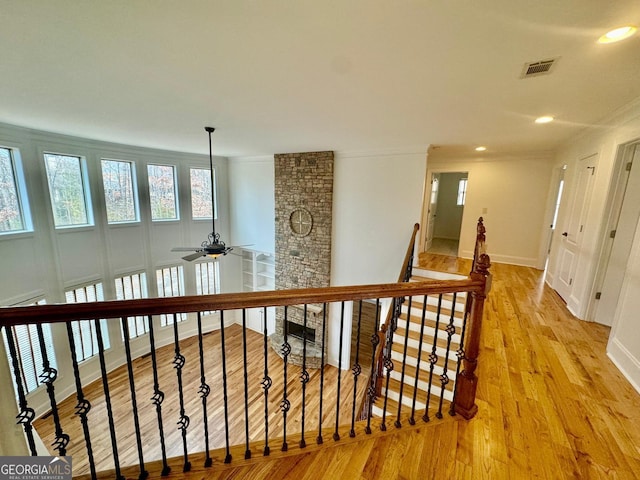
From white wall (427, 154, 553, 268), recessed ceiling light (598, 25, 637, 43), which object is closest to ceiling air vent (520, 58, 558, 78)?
recessed ceiling light (598, 25, 637, 43)

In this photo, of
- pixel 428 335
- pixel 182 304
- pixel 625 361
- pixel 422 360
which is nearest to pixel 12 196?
pixel 182 304

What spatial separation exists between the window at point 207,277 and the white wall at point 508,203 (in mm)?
6305

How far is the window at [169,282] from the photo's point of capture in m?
6.57

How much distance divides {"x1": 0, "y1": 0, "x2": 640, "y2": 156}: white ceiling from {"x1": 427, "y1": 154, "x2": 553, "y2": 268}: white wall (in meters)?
2.09

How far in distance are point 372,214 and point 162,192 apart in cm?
523

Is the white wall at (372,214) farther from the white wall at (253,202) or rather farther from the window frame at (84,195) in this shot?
the window frame at (84,195)

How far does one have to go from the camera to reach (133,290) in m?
6.10

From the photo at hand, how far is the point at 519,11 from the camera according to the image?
130 centimetres

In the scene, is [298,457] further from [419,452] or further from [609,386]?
[609,386]

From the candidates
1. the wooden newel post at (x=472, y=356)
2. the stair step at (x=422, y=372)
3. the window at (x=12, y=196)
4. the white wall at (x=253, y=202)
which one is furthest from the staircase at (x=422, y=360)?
the window at (x=12, y=196)

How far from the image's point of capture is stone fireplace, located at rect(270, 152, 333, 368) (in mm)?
5742

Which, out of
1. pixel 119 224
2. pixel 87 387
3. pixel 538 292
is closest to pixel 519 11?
pixel 538 292

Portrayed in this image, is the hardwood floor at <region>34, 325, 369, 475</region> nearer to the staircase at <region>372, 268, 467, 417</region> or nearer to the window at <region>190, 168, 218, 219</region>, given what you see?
the staircase at <region>372, 268, 467, 417</region>

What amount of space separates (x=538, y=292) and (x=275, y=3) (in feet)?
16.7
